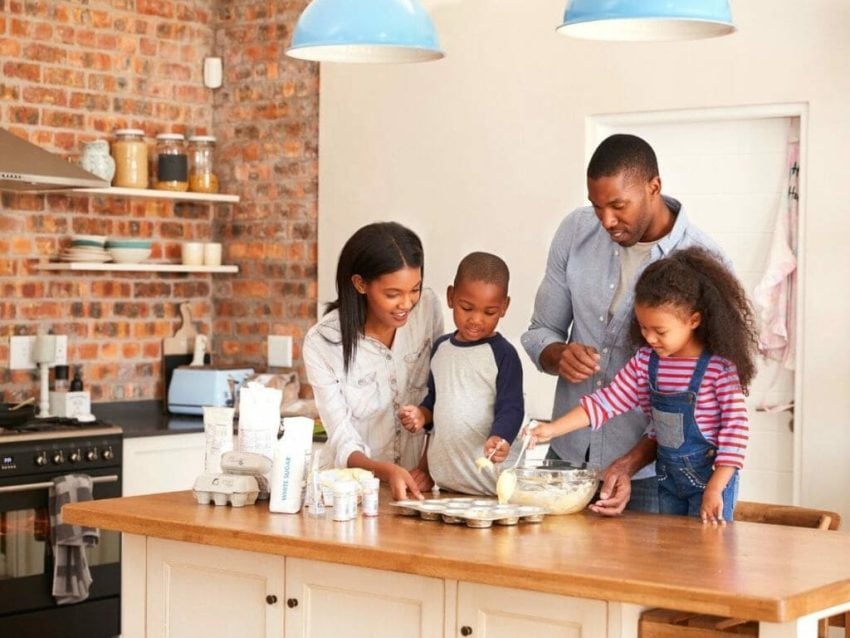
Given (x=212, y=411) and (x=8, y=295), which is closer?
(x=212, y=411)

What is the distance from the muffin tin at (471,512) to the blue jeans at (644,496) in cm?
38

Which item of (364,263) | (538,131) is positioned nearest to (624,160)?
(364,263)

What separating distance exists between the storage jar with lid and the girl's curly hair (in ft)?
11.2

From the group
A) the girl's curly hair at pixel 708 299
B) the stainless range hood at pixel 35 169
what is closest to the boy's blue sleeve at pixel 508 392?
the girl's curly hair at pixel 708 299

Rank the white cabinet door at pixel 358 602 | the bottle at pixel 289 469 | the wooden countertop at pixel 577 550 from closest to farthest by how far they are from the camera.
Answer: the wooden countertop at pixel 577 550 < the white cabinet door at pixel 358 602 < the bottle at pixel 289 469

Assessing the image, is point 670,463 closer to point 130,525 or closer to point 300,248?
point 130,525

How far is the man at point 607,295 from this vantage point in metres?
3.39

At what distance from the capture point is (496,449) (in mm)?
3402

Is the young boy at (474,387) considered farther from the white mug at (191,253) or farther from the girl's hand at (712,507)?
the white mug at (191,253)

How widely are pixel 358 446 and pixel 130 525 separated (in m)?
0.63

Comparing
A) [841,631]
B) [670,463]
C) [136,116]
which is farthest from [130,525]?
[136,116]

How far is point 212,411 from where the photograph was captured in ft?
11.7

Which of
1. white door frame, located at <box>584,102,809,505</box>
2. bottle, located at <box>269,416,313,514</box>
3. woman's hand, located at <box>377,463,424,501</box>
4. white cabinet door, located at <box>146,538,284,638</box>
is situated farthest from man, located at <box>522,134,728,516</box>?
white door frame, located at <box>584,102,809,505</box>

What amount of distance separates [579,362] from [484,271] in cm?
33
